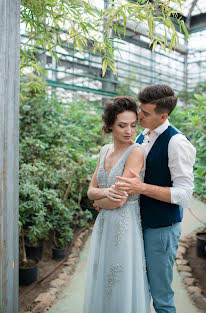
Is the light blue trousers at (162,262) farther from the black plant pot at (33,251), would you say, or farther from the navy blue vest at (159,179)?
the black plant pot at (33,251)

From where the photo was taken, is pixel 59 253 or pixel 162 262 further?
pixel 59 253

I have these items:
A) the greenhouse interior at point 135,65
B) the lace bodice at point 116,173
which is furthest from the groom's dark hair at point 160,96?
the greenhouse interior at point 135,65

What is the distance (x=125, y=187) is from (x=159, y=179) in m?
0.24

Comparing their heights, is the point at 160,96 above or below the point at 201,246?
above

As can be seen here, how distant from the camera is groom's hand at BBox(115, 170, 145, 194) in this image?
1419mm

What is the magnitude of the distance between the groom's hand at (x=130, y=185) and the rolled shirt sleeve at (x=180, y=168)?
168mm

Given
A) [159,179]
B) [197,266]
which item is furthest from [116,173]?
[197,266]

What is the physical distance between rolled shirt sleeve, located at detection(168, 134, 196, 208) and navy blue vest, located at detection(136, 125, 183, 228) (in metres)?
0.04

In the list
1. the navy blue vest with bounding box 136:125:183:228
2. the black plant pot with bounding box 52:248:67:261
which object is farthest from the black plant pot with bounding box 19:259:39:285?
the navy blue vest with bounding box 136:125:183:228

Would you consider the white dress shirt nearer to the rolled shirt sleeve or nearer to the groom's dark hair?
the rolled shirt sleeve

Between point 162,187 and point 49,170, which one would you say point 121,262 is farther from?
point 49,170

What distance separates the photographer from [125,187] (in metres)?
1.42

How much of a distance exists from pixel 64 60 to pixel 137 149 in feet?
19.9

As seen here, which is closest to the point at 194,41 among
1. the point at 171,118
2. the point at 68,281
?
the point at 171,118
